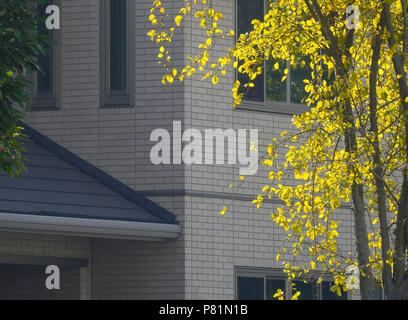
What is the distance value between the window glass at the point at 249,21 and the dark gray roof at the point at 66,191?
95.5 inches

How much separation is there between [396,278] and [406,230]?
1.48 feet

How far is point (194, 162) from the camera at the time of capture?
16578 mm

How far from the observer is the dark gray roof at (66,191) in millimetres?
15289

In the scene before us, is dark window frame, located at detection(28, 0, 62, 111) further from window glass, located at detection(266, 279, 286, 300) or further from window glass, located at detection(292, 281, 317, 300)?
window glass, located at detection(292, 281, 317, 300)

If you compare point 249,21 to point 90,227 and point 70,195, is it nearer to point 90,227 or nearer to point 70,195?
point 70,195

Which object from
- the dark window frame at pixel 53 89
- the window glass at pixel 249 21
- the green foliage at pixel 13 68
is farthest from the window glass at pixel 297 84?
the green foliage at pixel 13 68

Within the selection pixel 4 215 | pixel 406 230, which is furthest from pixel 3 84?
pixel 406 230

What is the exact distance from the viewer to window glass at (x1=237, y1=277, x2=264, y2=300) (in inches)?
674

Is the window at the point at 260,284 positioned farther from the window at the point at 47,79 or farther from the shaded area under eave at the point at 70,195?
the window at the point at 47,79

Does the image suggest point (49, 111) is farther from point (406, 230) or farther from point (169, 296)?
point (406, 230)

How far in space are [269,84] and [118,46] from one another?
2409mm
